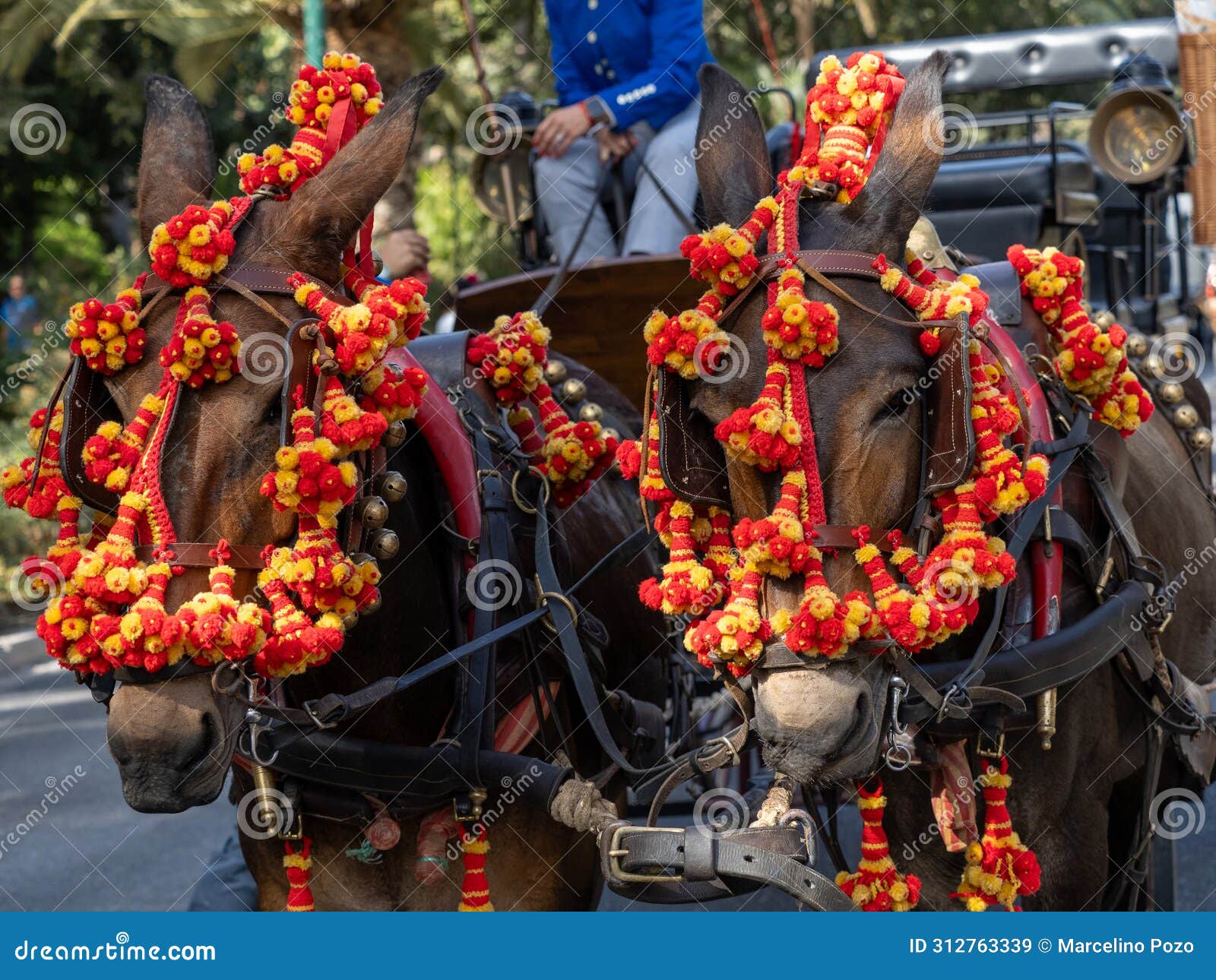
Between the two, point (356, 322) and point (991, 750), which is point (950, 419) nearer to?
point (991, 750)

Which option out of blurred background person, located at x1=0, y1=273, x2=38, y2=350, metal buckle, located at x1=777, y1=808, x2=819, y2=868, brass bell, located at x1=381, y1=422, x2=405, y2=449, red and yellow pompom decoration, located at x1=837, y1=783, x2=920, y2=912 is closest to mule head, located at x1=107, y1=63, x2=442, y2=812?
brass bell, located at x1=381, y1=422, x2=405, y2=449

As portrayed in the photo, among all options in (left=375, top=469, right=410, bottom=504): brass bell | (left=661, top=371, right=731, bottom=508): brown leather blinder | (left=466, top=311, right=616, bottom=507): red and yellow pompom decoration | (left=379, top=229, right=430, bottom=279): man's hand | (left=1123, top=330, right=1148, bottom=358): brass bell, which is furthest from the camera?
(left=379, top=229, right=430, bottom=279): man's hand

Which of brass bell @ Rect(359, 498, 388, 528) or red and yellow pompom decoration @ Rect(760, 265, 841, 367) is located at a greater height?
red and yellow pompom decoration @ Rect(760, 265, 841, 367)

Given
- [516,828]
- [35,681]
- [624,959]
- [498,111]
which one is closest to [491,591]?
[516,828]

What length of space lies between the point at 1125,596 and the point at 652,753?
1.45m

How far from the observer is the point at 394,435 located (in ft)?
10.6

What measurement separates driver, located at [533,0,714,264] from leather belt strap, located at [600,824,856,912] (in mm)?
3002

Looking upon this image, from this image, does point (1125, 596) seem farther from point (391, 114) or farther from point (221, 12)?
point (221, 12)

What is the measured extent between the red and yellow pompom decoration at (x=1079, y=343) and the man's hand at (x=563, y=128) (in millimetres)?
2369

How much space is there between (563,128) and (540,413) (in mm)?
1948

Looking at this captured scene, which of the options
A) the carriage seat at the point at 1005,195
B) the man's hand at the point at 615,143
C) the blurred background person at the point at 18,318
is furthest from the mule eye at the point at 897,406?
the blurred background person at the point at 18,318

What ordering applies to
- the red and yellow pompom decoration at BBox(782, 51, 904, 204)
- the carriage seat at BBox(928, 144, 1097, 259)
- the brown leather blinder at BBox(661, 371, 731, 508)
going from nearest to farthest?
Answer: the brown leather blinder at BBox(661, 371, 731, 508), the red and yellow pompom decoration at BBox(782, 51, 904, 204), the carriage seat at BBox(928, 144, 1097, 259)

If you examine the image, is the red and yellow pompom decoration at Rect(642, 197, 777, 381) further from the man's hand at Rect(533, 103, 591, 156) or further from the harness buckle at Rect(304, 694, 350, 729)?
the man's hand at Rect(533, 103, 591, 156)

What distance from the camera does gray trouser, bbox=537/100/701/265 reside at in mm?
5805
